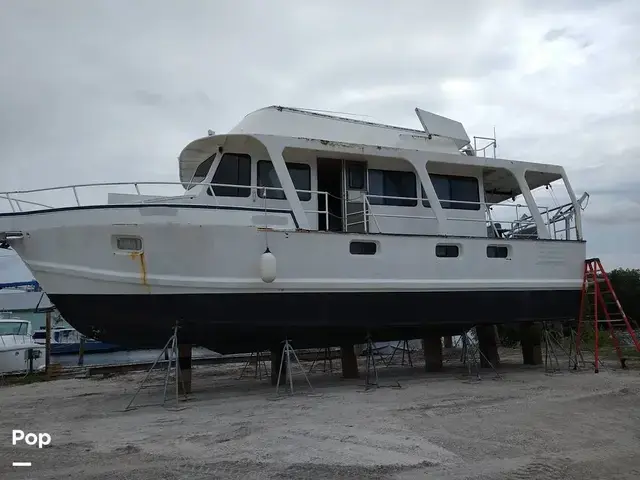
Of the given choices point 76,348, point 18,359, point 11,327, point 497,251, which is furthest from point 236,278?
point 76,348

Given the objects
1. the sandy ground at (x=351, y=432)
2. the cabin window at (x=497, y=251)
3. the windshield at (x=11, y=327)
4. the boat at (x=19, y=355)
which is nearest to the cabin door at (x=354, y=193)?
the cabin window at (x=497, y=251)

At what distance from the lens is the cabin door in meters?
10.5

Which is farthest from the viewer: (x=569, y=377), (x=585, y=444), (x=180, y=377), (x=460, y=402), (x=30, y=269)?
(x=569, y=377)

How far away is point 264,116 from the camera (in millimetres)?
10180

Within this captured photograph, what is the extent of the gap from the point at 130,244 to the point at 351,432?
14.5ft

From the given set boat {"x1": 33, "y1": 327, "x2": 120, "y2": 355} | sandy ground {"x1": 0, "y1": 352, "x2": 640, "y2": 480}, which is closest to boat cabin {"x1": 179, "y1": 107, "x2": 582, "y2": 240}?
sandy ground {"x1": 0, "y1": 352, "x2": 640, "y2": 480}

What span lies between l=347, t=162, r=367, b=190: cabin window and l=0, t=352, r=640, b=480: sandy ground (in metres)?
3.68

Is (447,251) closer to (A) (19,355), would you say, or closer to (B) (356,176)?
(B) (356,176)

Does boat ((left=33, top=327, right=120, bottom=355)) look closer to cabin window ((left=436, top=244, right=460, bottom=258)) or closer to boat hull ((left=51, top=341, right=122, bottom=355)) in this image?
boat hull ((left=51, top=341, right=122, bottom=355))

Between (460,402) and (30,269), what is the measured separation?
6735 millimetres

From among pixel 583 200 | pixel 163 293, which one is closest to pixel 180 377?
pixel 163 293

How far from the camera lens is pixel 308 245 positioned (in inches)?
359

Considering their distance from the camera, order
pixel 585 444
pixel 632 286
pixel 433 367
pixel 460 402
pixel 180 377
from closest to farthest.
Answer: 1. pixel 585 444
2. pixel 460 402
3. pixel 180 377
4. pixel 433 367
5. pixel 632 286

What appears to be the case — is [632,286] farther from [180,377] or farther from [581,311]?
[180,377]
